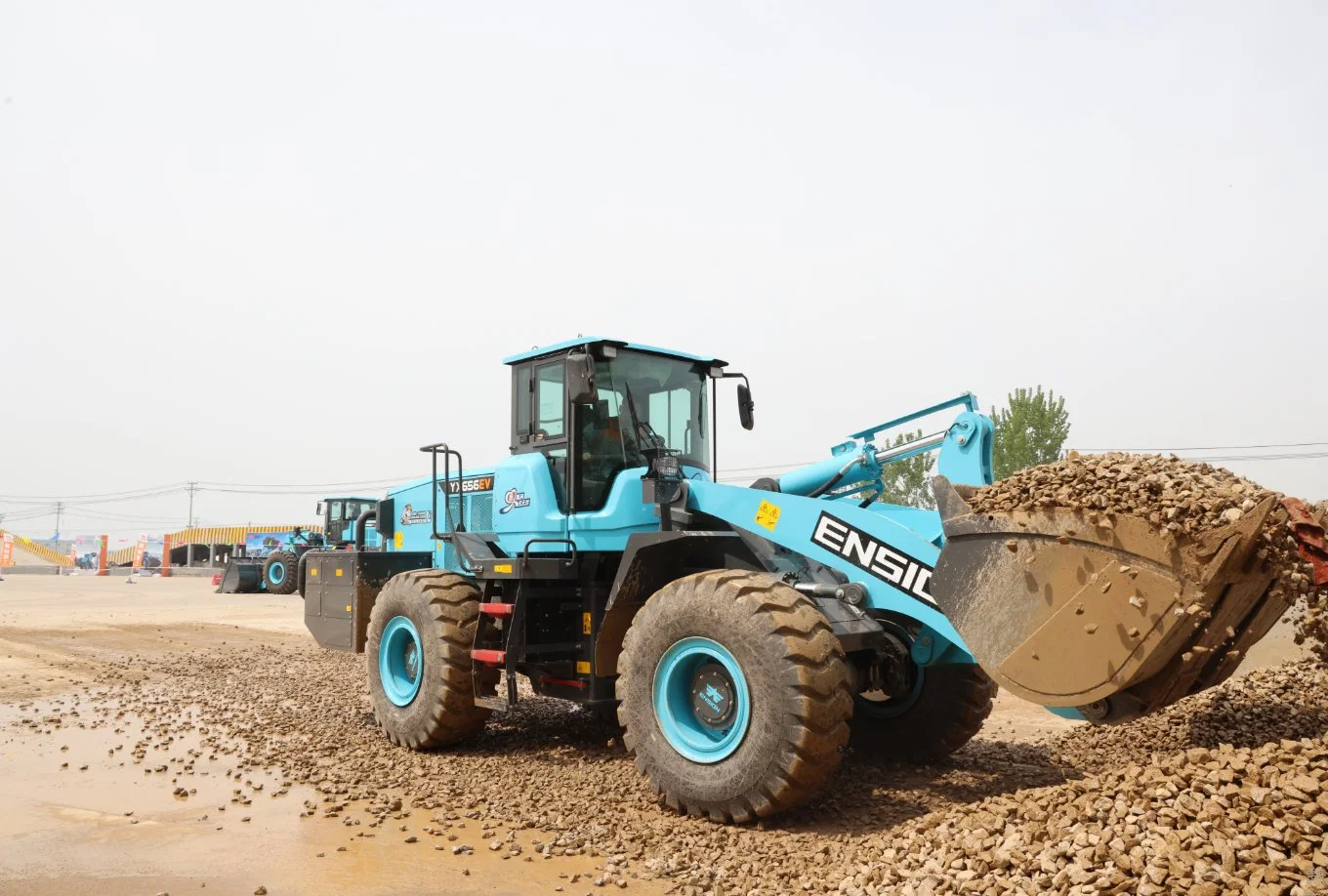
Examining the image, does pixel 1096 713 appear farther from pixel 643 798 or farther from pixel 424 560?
pixel 424 560

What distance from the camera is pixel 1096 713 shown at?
4.86 m

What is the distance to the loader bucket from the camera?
14.1ft

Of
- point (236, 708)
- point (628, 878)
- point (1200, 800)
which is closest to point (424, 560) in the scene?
point (236, 708)

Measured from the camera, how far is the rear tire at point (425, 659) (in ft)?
25.3

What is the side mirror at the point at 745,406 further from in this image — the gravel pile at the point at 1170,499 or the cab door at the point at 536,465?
the gravel pile at the point at 1170,499

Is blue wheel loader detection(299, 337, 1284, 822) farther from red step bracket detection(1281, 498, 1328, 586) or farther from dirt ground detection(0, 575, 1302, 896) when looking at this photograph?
dirt ground detection(0, 575, 1302, 896)

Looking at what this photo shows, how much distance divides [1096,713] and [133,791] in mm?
6016

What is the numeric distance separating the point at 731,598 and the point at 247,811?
3.29 m

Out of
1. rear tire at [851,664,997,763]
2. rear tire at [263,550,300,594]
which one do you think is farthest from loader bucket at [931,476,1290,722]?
rear tire at [263,550,300,594]

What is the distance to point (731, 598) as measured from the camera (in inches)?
225

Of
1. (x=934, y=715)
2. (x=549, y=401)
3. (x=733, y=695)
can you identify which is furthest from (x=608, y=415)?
(x=934, y=715)

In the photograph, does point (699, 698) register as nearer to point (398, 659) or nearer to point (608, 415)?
point (608, 415)

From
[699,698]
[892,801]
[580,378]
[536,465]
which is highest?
[580,378]

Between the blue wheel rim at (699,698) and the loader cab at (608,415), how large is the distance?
185cm
